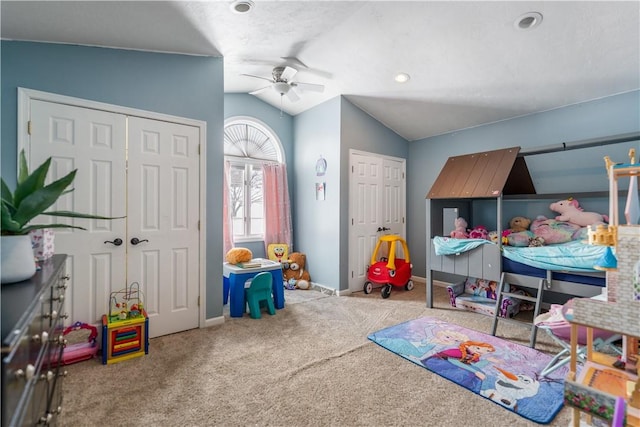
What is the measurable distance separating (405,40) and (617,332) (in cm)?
282

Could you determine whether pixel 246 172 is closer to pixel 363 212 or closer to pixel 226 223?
pixel 226 223

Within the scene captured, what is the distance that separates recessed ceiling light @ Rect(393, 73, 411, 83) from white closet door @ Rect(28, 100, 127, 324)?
2.91m

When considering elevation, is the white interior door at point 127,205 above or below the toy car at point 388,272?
above

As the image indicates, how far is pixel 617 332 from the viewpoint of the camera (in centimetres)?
122

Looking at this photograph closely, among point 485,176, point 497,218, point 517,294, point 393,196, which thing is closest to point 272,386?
point 517,294

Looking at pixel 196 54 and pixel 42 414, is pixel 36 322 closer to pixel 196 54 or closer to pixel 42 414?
pixel 42 414

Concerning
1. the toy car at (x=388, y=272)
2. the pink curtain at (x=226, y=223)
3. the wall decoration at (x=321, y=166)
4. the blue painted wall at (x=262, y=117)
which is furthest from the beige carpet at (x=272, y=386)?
the wall decoration at (x=321, y=166)

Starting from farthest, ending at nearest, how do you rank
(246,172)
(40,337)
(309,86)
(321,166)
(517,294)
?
(246,172), (321,166), (309,86), (517,294), (40,337)

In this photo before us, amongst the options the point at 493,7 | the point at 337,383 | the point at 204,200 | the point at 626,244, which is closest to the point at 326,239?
the point at 204,200

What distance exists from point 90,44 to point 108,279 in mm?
1987

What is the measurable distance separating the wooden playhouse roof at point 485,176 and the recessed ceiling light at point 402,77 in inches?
46.4

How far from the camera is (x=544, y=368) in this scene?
2.32 m

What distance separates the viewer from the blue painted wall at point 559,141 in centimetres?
329

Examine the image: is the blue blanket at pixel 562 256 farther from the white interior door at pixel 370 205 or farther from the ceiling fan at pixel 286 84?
the ceiling fan at pixel 286 84
